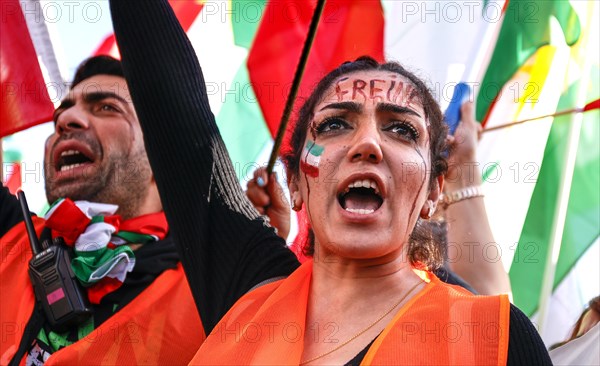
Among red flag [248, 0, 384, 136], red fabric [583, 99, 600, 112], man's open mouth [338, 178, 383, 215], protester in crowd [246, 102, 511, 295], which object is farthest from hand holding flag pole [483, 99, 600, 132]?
man's open mouth [338, 178, 383, 215]

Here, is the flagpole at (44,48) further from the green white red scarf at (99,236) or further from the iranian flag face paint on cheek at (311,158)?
the iranian flag face paint on cheek at (311,158)

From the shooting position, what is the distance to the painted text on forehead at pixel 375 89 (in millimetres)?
2127

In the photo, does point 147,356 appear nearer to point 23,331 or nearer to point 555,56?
point 23,331

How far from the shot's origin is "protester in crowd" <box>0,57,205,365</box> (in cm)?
257

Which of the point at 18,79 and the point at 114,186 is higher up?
the point at 18,79

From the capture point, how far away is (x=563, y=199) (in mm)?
3340

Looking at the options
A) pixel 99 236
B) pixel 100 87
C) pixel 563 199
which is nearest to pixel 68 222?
pixel 99 236

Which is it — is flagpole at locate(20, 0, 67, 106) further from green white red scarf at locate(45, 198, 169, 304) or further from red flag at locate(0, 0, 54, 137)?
green white red scarf at locate(45, 198, 169, 304)

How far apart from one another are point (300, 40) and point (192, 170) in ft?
4.76

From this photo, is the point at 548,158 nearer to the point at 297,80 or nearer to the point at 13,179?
the point at 297,80

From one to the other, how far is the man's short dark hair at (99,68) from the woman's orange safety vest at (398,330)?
1483mm

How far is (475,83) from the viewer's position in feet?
11.8

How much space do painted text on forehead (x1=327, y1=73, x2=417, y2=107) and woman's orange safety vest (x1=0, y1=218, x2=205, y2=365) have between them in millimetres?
799

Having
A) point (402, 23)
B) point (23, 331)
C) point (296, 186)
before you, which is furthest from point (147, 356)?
A: point (402, 23)
